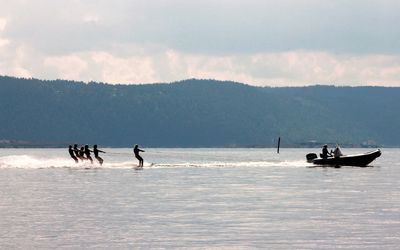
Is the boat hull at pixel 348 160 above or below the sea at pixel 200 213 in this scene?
above

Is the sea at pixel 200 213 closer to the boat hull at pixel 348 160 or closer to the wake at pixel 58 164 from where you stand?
the boat hull at pixel 348 160

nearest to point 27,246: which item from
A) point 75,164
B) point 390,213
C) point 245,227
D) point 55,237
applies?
point 55,237

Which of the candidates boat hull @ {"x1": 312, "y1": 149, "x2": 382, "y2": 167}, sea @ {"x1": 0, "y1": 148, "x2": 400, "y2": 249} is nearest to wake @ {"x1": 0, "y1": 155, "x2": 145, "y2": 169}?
boat hull @ {"x1": 312, "y1": 149, "x2": 382, "y2": 167}

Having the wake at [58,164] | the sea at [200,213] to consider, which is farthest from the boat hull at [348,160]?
the wake at [58,164]

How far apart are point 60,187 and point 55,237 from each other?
26364 millimetres

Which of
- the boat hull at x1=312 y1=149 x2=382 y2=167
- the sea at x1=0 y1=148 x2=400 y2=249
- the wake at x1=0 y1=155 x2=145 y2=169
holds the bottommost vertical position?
the sea at x1=0 y1=148 x2=400 y2=249

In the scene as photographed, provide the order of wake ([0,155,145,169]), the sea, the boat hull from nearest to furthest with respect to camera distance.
→ the sea → the boat hull → wake ([0,155,145,169])

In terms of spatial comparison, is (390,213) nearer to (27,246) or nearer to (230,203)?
(230,203)

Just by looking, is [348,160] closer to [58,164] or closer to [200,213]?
[58,164]

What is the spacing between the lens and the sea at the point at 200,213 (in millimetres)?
32062

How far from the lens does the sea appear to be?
105 ft

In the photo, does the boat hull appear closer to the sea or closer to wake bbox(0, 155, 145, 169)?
the sea

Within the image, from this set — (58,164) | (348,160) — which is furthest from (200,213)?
(58,164)

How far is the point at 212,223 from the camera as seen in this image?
37.1 m
